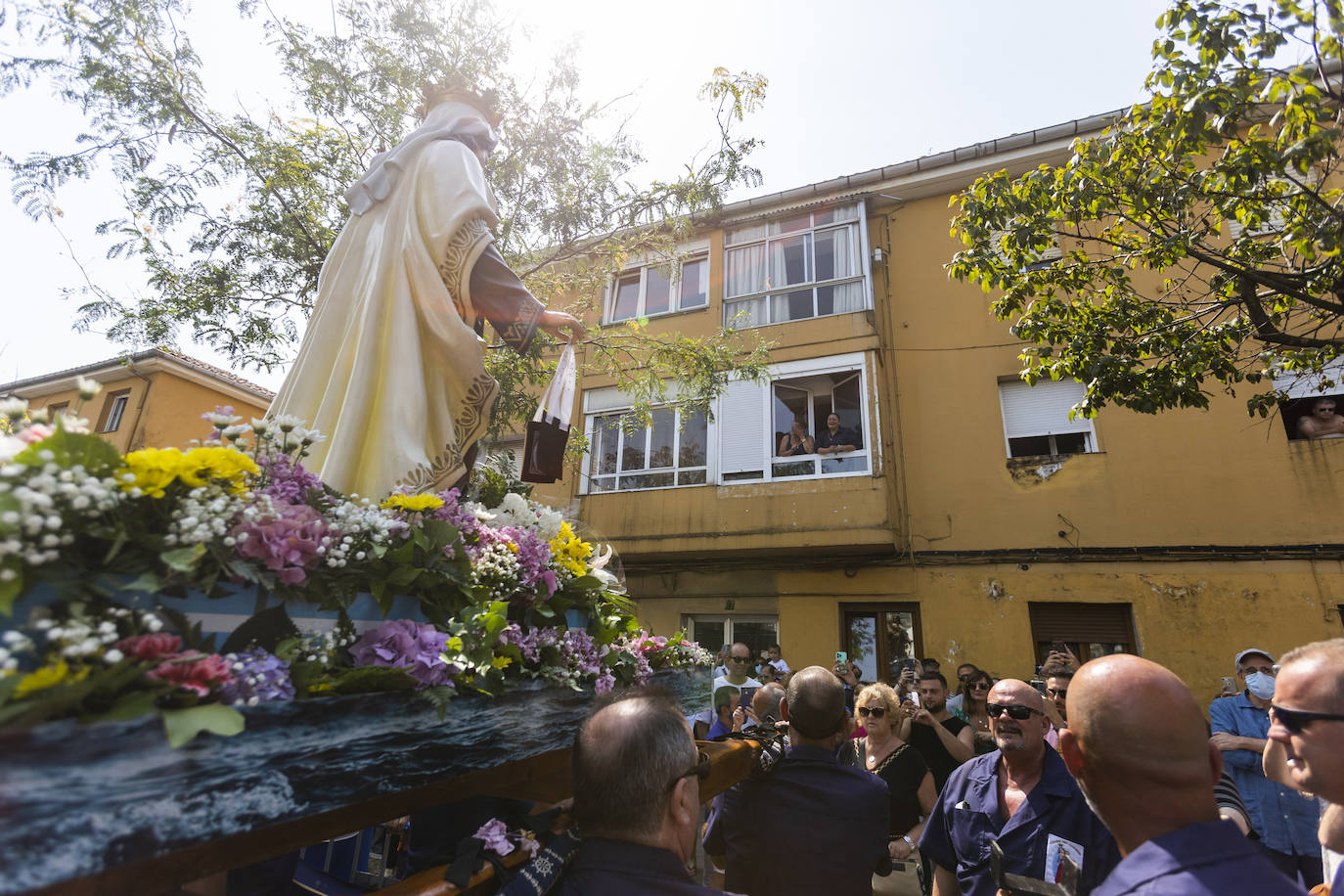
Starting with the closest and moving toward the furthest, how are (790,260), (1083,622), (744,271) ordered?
(1083,622)
(790,260)
(744,271)

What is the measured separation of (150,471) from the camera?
4.29 ft

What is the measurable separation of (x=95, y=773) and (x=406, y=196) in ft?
7.27

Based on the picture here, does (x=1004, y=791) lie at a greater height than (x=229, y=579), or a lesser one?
lesser

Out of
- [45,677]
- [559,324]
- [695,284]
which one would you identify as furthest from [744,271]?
[45,677]

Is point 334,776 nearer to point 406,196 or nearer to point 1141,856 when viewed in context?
point 1141,856

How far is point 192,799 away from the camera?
1.12m

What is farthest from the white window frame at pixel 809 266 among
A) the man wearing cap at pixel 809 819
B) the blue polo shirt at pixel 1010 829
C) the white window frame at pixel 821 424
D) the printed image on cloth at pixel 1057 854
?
the printed image on cloth at pixel 1057 854

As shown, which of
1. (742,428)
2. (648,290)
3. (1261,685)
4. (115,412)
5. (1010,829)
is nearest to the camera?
(1010,829)

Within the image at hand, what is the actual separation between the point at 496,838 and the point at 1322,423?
12.8 m

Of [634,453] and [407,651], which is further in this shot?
[634,453]

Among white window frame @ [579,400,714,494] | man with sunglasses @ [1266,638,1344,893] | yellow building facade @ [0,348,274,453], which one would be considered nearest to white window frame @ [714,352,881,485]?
white window frame @ [579,400,714,494]

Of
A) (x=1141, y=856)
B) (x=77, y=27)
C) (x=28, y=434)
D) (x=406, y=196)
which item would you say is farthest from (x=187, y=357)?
(x=1141, y=856)

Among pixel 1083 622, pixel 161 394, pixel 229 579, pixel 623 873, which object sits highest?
pixel 161 394

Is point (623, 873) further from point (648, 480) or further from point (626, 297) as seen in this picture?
point (626, 297)
